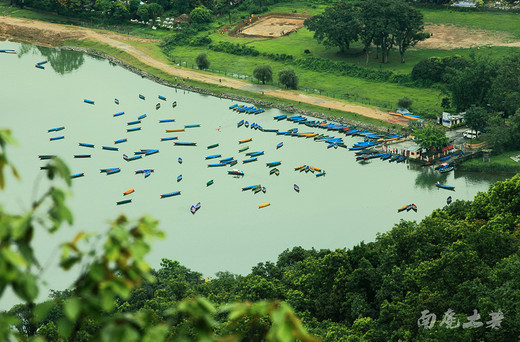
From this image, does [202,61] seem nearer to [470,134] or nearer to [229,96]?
[229,96]

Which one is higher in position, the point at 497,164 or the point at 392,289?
the point at 392,289

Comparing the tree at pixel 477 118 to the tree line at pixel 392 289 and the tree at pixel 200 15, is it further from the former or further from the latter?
the tree at pixel 200 15

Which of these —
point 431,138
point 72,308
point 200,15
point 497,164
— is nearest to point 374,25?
point 431,138

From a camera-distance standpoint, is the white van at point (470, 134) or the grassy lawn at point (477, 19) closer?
the white van at point (470, 134)

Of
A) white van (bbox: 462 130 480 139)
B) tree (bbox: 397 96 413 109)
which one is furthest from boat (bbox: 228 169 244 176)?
white van (bbox: 462 130 480 139)

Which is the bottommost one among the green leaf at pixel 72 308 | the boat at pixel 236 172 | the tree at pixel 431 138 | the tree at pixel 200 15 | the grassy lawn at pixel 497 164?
the boat at pixel 236 172

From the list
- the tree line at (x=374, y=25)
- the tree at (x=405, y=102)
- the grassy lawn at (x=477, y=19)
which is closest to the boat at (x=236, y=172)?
the tree at (x=405, y=102)

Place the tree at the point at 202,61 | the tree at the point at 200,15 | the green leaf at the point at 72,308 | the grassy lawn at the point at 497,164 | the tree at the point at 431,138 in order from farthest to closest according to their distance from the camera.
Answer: the tree at the point at 200,15 < the tree at the point at 202,61 < the tree at the point at 431,138 < the grassy lawn at the point at 497,164 < the green leaf at the point at 72,308
